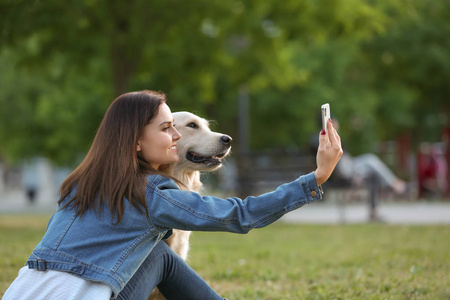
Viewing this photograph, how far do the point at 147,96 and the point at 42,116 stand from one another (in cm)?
2006

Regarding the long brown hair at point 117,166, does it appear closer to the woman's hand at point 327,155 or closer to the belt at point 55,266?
the belt at point 55,266

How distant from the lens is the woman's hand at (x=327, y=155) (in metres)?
2.63

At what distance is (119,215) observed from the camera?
2652mm

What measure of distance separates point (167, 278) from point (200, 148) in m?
1.16

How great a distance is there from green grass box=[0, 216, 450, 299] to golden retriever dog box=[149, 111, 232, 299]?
981mm

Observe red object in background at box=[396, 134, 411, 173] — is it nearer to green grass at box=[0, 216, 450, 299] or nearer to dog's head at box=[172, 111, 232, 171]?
green grass at box=[0, 216, 450, 299]

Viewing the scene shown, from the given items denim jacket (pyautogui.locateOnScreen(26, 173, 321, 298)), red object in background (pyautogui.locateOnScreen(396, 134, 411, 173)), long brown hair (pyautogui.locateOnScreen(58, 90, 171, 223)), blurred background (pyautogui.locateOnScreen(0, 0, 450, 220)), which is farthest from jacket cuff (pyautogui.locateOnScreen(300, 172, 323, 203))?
red object in background (pyautogui.locateOnScreen(396, 134, 411, 173))

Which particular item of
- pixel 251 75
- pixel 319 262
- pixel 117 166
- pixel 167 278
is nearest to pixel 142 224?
pixel 117 166

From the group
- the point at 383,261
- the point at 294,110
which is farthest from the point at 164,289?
the point at 294,110

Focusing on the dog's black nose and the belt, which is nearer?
the belt

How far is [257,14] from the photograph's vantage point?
12.5 meters

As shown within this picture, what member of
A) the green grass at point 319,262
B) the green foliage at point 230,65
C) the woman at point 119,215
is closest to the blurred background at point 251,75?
the green foliage at point 230,65

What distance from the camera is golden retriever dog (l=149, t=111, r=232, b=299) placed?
4109mm

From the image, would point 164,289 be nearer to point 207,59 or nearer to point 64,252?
point 64,252
